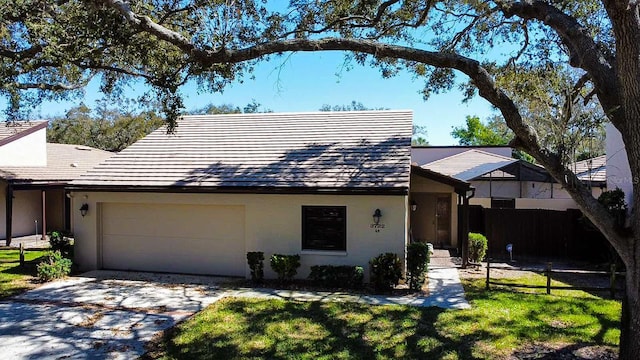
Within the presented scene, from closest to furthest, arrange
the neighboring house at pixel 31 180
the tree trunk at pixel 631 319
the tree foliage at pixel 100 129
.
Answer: the tree trunk at pixel 631 319 → the neighboring house at pixel 31 180 → the tree foliage at pixel 100 129

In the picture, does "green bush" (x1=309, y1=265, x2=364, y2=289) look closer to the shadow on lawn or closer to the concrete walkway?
the shadow on lawn

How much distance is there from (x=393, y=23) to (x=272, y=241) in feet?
22.0

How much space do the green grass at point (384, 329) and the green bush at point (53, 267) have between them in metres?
5.50

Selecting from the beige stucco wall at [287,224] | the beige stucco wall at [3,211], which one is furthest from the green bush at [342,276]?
the beige stucco wall at [3,211]

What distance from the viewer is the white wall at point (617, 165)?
49.0ft

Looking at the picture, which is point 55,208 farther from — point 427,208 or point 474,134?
point 474,134

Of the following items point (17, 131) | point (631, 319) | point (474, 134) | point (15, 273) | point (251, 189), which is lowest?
point (15, 273)

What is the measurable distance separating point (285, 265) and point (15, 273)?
7.92 metres

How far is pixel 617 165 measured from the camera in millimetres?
15781

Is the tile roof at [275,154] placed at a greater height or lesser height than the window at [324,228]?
greater

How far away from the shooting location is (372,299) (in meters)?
10.3

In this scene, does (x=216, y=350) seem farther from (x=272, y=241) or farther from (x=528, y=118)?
(x=528, y=118)

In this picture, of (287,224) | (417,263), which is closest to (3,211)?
(287,224)

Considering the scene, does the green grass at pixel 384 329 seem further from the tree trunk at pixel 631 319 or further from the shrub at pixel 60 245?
the shrub at pixel 60 245
